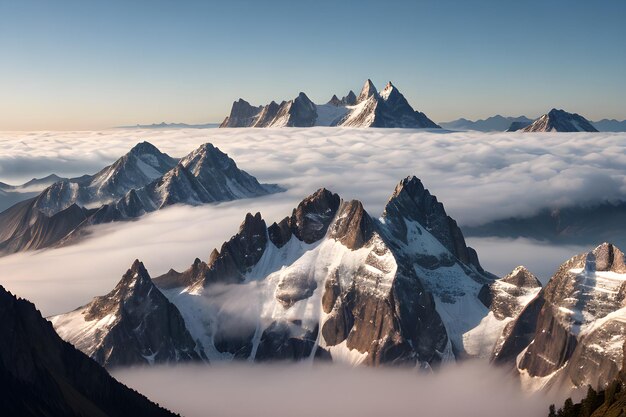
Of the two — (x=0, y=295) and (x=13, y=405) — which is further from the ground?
(x=0, y=295)

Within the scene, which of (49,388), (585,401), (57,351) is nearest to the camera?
(585,401)

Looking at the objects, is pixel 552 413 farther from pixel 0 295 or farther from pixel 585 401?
pixel 0 295

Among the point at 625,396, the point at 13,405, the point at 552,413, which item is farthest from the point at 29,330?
the point at 625,396

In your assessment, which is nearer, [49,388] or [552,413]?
[552,413]

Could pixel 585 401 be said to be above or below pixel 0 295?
below

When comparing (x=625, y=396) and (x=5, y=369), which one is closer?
(x=625, y=396)

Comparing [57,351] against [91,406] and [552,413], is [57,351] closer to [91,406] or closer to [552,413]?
[91,406]

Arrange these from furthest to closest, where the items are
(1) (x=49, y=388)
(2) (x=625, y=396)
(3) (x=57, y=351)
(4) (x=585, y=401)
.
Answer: (3) (x=57, y=351) < (1) (x=49, y=388) < (4) (x=585, y=401) < (2) (x=625, y=396)

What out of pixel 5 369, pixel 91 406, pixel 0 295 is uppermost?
pixel 0 295

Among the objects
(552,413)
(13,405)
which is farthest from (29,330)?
(552,413)
